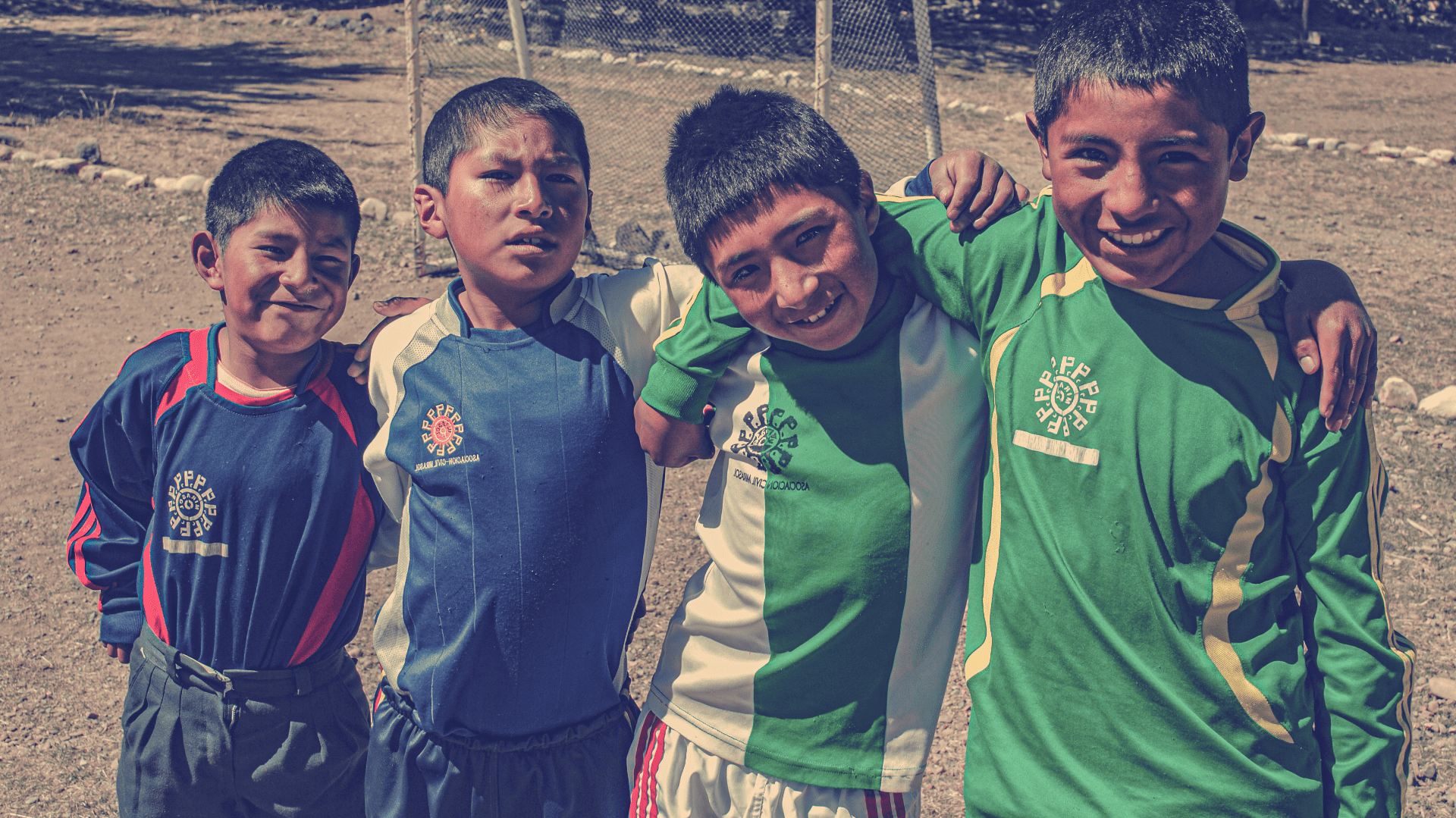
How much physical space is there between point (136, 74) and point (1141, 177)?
43.6ft

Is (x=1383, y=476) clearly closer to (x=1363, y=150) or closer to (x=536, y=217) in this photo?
(x=536, y=217)

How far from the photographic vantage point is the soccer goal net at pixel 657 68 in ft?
22.4

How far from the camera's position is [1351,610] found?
150 centimetres

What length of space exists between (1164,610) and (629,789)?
103 cm

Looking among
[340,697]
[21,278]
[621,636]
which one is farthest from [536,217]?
[21,278]

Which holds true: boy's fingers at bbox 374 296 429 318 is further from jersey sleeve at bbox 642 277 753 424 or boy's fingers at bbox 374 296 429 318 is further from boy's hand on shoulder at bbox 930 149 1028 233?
boy's hand on shoulder at bbox 930 149 1028 233

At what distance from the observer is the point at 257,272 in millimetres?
2092

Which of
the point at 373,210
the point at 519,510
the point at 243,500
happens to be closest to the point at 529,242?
the point at 519,510

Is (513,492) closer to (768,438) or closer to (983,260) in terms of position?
(768,438)

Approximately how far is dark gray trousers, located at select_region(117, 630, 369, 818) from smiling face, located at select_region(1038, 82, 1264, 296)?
5.29 feet

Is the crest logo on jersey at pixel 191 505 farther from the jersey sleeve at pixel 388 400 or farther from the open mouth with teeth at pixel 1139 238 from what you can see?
the open mouth with teeth at pixel 1139 238

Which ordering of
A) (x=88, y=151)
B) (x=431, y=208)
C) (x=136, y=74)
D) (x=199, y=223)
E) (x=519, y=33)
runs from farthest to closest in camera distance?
(x=136, y=74) < (x=88, y=151) < (x=199, y=223) < (x=519, y=33) < (x=431, y=208)

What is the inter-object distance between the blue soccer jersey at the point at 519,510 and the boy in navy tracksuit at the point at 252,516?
6.4 inches

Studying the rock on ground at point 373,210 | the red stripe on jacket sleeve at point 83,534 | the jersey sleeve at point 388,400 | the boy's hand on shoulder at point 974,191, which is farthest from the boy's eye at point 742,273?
the rock on ground at point 373,210
